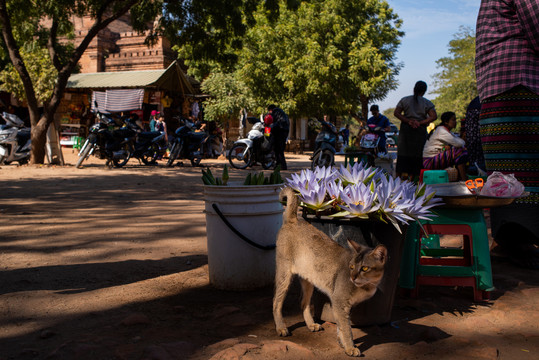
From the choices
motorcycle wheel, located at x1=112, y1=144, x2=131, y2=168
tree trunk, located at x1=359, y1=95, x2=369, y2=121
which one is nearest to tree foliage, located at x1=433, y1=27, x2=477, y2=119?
tree trunk, located at x1=359, y1=95, x2=369, y2=121

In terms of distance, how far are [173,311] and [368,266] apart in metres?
1.35

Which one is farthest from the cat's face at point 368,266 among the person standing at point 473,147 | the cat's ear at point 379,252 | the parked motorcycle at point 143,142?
the parked motorcycle at point 143,142

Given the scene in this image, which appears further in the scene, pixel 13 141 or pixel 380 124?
pixel 13 141

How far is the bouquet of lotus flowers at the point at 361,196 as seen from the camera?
8.37 ft

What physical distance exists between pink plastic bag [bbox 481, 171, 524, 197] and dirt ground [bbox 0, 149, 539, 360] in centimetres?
75

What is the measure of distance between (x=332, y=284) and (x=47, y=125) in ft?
41.8

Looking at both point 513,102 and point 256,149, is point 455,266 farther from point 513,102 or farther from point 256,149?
point 256,149

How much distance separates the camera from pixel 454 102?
51.9 metres

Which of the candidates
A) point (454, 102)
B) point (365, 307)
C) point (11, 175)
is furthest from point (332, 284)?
point (454, 102)

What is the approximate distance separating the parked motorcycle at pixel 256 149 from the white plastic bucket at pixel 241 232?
11018 mm

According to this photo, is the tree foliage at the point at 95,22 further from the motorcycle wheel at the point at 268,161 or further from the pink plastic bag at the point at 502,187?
the pink plastic bag at the point at 502,187

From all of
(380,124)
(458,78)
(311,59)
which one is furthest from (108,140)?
(458,78)

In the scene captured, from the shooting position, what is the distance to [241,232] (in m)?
3.39

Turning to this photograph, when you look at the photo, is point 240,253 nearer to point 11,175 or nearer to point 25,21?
point 11,175
